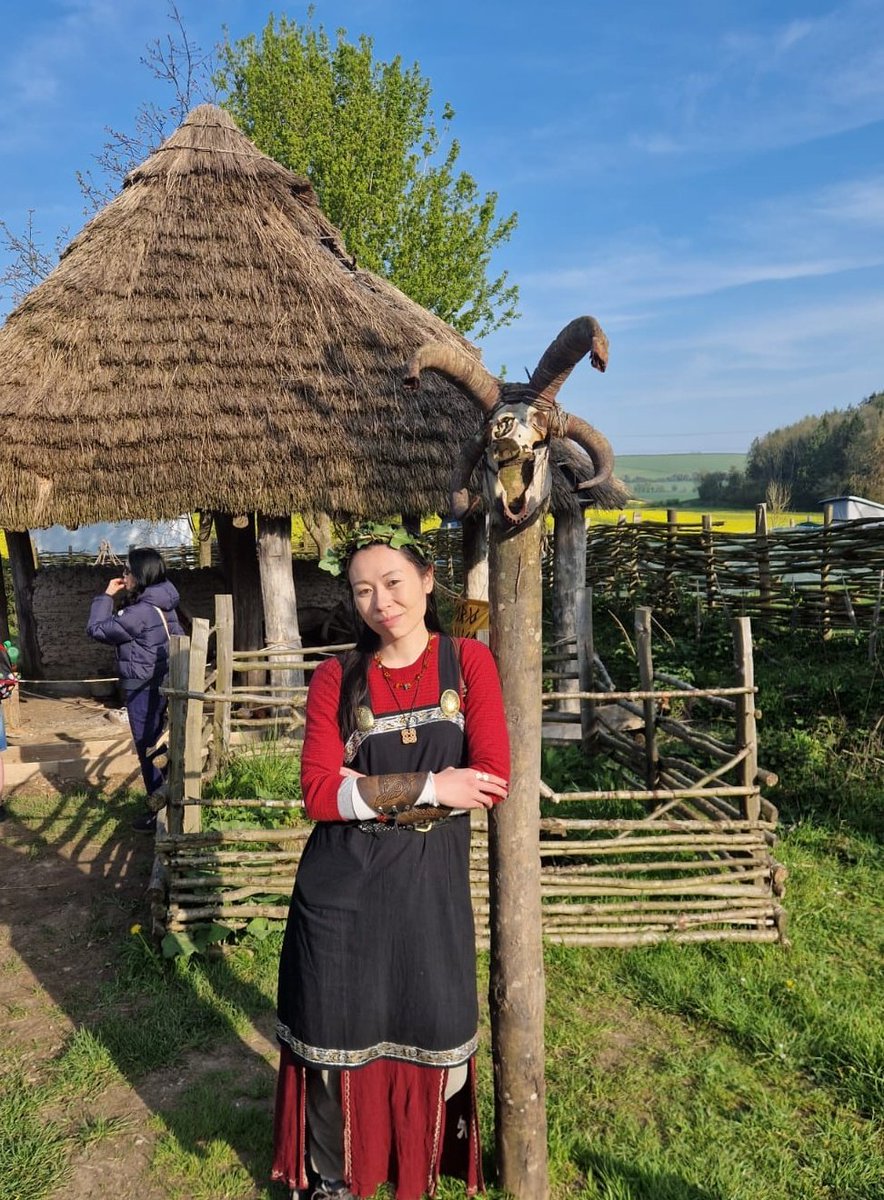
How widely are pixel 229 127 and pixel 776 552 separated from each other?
7828 millimetres

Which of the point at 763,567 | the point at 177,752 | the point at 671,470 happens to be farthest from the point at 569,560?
the point at 671,470

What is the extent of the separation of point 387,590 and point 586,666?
14.4ft

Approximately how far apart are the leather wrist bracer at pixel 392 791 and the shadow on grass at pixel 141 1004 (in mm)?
Result: 1432

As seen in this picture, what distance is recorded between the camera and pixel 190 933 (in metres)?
3.71

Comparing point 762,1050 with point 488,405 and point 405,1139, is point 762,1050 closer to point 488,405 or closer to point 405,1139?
point 405,1139

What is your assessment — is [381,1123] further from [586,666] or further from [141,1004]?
[586,666]

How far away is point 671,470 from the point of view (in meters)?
92.4

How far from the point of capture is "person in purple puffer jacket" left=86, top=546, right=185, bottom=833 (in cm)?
498

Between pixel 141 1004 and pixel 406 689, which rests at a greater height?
pixel 406 689

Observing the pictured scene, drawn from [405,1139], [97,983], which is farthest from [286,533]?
[405,1139]

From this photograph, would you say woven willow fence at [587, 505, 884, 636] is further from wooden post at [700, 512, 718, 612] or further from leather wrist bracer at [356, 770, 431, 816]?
leather wrist bracer at [356, 770, 431, 816]

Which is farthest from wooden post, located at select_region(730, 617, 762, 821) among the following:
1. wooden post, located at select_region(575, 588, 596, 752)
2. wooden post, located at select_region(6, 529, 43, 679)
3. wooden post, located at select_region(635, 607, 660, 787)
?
wooden post, located at select_region(6, 529, 43, 679)

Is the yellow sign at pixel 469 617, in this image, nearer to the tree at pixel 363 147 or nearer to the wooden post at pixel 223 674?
the wooden post at pixel 223 674

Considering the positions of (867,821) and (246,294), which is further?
(246,294)
